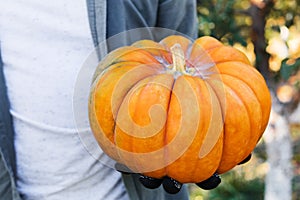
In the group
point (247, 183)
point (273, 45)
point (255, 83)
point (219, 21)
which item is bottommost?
point (247, 183)

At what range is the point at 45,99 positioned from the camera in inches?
40.0

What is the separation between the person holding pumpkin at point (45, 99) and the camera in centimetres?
101

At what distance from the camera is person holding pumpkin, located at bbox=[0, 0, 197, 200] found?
101cm

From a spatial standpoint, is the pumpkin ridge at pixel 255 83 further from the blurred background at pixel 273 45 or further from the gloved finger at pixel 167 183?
the blurred background at pixel 273 45

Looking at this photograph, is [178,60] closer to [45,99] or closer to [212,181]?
[212,181]

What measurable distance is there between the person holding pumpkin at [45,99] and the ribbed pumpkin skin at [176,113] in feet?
0.58

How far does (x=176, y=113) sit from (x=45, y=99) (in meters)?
0.32

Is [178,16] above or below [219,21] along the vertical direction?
above

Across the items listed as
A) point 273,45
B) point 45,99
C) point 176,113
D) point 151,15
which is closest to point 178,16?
point 151,15

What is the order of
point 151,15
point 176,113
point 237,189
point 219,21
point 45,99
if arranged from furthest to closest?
point 237,189 → point 219,21 → point 151,15 → point 45,99 → point 176,113

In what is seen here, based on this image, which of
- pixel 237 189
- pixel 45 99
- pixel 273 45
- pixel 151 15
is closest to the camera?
pixel 45 99

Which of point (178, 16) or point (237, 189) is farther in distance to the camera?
point (237, 189)

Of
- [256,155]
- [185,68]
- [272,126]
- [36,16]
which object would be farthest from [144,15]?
[256,155]

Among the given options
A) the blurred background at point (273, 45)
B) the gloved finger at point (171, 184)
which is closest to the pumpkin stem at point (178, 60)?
the gloved finger at point (171, 184)
